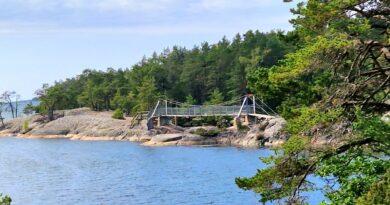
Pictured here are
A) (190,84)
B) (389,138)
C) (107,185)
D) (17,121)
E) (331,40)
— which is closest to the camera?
(389,138)

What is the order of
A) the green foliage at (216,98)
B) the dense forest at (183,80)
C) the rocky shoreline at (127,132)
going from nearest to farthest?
the rocky shoreline at (127,132) → the green foliage at (216,98) → the dense forest at (183,80)

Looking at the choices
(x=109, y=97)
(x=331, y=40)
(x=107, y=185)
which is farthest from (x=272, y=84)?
(x=109, y=97)

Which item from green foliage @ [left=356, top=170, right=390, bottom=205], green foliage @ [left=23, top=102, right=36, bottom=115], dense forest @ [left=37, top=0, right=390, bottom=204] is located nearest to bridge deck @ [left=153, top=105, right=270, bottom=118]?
green foliage @ [left=23, top=102, right=36, bottom=115]

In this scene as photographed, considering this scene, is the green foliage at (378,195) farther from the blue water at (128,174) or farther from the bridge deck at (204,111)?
the bridge deck at (204,111)

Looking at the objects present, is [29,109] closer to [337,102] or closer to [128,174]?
[128,174]

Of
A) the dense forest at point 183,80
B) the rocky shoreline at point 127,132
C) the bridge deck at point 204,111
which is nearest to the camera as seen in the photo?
the rocky shoreline at point 127,132

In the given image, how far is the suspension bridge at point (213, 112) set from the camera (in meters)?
58.1

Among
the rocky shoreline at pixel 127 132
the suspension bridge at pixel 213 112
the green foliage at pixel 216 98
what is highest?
the green foliage at pixel 216 98

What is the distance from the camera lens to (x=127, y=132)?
2500 inches

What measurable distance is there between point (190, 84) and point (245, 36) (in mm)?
15279

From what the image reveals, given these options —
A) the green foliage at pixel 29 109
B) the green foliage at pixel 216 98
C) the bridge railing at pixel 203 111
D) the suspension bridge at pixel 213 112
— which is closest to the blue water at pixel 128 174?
the suspension bridge at pixel 213 112

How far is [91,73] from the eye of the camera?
96.6 m

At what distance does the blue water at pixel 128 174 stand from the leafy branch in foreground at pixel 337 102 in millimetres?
14192

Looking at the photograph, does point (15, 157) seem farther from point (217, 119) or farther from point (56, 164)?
point (217, 119)
